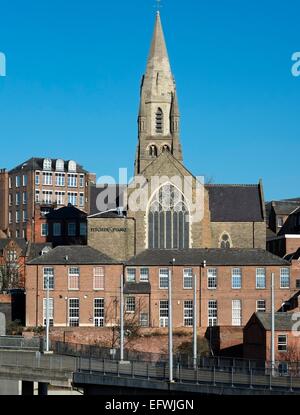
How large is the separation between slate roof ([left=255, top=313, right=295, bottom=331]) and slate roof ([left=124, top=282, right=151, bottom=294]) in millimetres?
13390

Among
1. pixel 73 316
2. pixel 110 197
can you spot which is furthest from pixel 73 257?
pixel 110 197

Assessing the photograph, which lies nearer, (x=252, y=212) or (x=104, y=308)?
(x=104, y=308)

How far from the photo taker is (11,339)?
76.5 m

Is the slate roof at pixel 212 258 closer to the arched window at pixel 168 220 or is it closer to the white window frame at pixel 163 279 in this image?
the white window frame at pixel 163 279

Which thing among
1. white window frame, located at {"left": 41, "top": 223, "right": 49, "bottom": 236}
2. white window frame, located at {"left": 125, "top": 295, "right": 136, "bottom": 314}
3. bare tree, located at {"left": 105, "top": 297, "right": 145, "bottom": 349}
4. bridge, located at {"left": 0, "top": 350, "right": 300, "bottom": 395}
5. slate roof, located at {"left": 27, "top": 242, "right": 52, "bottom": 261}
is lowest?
bridge, located at {"left": 0, "top": 350, "right": 300, "bottom": 395}

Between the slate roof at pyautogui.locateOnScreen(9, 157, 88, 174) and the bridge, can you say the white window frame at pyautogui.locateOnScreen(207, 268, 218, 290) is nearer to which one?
the bridge

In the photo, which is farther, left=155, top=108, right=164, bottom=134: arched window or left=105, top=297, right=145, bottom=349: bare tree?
left=155, top=108, right=164, bottom=134: arched window

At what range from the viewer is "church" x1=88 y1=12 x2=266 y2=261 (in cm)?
10419

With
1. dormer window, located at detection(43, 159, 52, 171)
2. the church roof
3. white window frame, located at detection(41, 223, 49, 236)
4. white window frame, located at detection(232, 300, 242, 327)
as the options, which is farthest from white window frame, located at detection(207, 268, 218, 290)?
dormer window, located at detection(43, 159, 52, 171)

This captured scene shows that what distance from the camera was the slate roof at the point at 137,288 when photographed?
9556 cm
